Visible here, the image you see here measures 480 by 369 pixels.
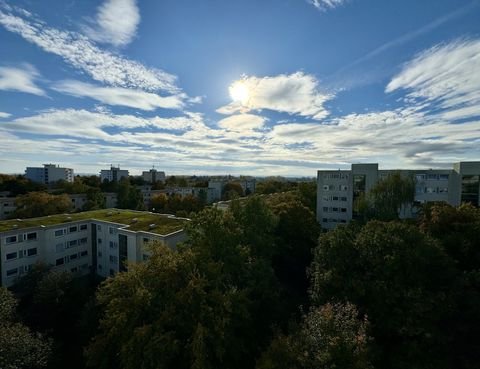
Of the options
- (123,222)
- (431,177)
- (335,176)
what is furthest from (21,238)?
(431,177)

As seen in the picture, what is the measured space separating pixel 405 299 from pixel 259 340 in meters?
9.18

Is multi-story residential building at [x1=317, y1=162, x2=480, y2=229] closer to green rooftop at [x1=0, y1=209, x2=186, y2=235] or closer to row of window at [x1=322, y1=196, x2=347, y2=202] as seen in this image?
row of window at [x1=322, y1=196, x2=347, y2=202]

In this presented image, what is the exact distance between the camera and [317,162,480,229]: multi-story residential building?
36406 mm

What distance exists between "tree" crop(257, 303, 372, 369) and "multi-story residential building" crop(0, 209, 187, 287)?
16.4 m

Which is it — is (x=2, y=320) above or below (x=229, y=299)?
below

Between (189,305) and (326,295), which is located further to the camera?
(326,295)

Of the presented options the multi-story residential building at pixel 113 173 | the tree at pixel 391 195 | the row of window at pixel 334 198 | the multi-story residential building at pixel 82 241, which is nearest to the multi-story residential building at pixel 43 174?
the multi-story residential building at pixel 113 173

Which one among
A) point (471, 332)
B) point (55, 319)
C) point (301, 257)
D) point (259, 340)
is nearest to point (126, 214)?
point (55, 319)

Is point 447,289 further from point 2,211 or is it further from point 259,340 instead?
point 2,211

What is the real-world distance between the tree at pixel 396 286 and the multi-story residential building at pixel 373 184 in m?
24.5

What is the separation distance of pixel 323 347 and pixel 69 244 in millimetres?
31850

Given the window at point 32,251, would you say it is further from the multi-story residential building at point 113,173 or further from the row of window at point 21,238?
the multi-story residential building at point 113,173

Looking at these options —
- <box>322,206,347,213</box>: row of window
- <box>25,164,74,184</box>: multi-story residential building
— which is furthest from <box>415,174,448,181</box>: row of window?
<box>25,164,74,184</box>: multi-story residential building

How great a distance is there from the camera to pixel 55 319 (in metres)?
24.0
